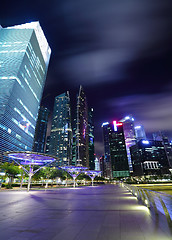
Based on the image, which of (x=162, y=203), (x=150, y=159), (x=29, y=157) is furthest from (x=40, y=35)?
(x=150, y=159)

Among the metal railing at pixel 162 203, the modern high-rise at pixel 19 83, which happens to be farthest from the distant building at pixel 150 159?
the metal railing at pixel 162 203

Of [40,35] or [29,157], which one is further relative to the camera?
[40,35]

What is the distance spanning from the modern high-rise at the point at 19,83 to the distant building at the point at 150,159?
127 m

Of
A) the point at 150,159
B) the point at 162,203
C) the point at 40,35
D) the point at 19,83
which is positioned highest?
the point at 40,35

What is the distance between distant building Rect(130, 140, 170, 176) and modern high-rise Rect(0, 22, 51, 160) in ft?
415

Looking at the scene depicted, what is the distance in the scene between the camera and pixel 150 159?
152 meters

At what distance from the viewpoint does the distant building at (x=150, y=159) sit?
14715 centimetres

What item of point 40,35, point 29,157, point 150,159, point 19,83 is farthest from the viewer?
point 150,159

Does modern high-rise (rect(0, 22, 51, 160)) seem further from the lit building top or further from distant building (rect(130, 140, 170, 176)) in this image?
distant building (rect(130, 140, 170, 176))

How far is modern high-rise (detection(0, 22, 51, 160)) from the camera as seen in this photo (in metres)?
77.8

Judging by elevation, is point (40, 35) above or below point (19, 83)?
above

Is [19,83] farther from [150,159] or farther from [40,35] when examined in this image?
[150,159]

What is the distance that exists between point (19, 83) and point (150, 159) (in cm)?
15684

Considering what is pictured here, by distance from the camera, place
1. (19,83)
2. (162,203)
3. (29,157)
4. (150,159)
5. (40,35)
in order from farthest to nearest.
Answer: (150,159), (40,35), (19,83), (29,157), (162,203)
